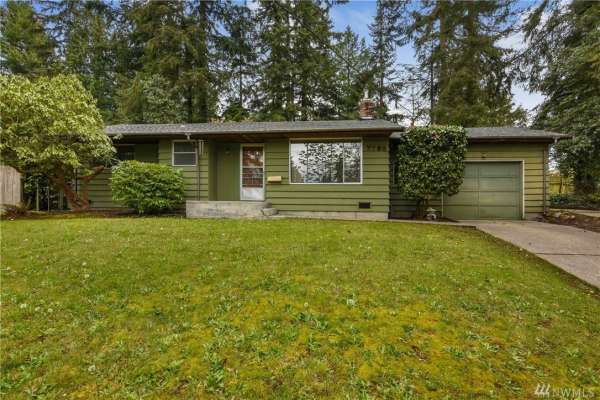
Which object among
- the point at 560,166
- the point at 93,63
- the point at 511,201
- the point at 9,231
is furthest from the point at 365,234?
the point at 93,63

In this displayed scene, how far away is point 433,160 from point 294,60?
38.4 feet

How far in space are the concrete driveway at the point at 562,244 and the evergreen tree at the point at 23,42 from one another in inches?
949

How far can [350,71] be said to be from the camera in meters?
17.4

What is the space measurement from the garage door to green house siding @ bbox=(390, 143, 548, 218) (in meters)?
0.16

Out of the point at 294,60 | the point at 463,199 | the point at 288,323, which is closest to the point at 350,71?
the point at 294,60

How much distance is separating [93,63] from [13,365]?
70.3 feet

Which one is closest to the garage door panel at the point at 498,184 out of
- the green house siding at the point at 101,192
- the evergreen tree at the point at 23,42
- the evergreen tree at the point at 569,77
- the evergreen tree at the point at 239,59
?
the evergreen tree at the point at 569,77

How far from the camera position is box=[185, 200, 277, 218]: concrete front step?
8.05m

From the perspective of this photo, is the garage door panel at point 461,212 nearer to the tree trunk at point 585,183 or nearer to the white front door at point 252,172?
the white front door at point 252,172

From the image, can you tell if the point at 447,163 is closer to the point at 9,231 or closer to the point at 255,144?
the point at 255,144

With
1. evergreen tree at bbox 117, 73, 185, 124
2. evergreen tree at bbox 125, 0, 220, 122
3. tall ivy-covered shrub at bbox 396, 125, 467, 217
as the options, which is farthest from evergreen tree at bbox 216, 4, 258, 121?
tall ivy-covered shrub at bbox 396, 125, 467, 217

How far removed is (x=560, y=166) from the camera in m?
12.0

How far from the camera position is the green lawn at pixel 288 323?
1.89 m

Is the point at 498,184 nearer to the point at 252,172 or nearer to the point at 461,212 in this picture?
the point at 461,212
